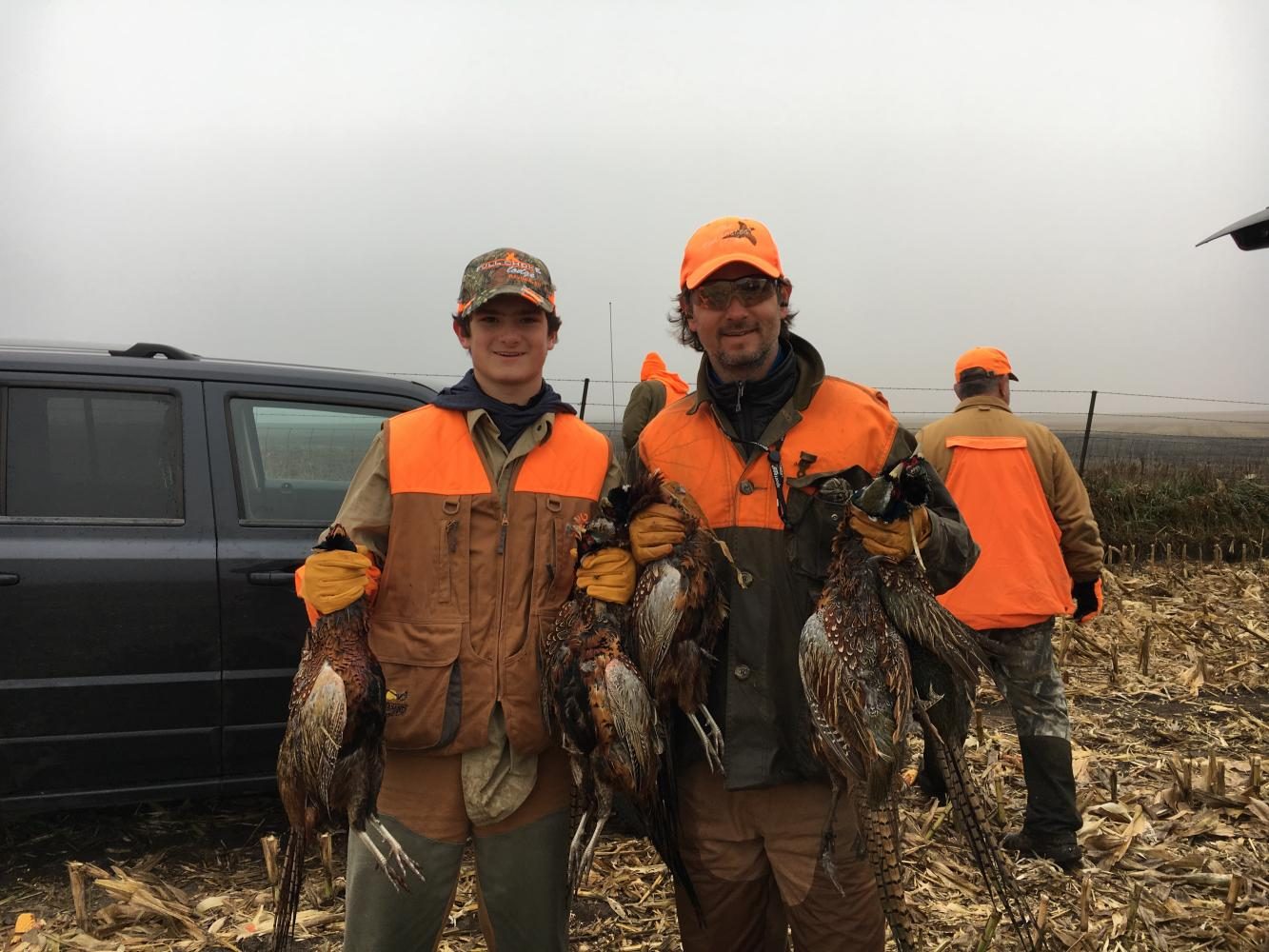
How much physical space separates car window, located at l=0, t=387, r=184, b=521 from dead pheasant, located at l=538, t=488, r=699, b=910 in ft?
8.09

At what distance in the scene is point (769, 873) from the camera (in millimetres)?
2477

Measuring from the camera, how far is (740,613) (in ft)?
7.74

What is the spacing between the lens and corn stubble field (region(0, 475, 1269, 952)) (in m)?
3.41

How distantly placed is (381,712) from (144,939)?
2.15 meters

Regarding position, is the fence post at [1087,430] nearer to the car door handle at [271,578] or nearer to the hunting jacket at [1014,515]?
the hunting jacket at [1014,515]

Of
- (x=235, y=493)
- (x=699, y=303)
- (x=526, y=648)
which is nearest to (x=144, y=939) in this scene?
(x=235, y=493)

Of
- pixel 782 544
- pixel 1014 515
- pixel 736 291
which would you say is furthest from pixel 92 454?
pixel 1014 515

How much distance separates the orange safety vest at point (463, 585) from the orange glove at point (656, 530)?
0.20m

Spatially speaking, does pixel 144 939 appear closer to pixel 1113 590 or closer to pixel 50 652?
pixel 50 652

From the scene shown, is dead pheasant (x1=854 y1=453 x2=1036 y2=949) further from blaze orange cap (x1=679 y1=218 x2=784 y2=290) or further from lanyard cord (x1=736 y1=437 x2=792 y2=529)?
blaze orange cap (x1=679 y1=218 x2=784 y2=290)

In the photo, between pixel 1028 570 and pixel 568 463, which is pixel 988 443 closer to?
pixel 1028 570

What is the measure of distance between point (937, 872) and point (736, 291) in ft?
9.94

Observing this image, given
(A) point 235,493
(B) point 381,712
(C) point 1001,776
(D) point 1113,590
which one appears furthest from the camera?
(D) point 1113,590

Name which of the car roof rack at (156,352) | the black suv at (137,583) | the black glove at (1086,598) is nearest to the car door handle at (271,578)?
the black suv at (137,583)
